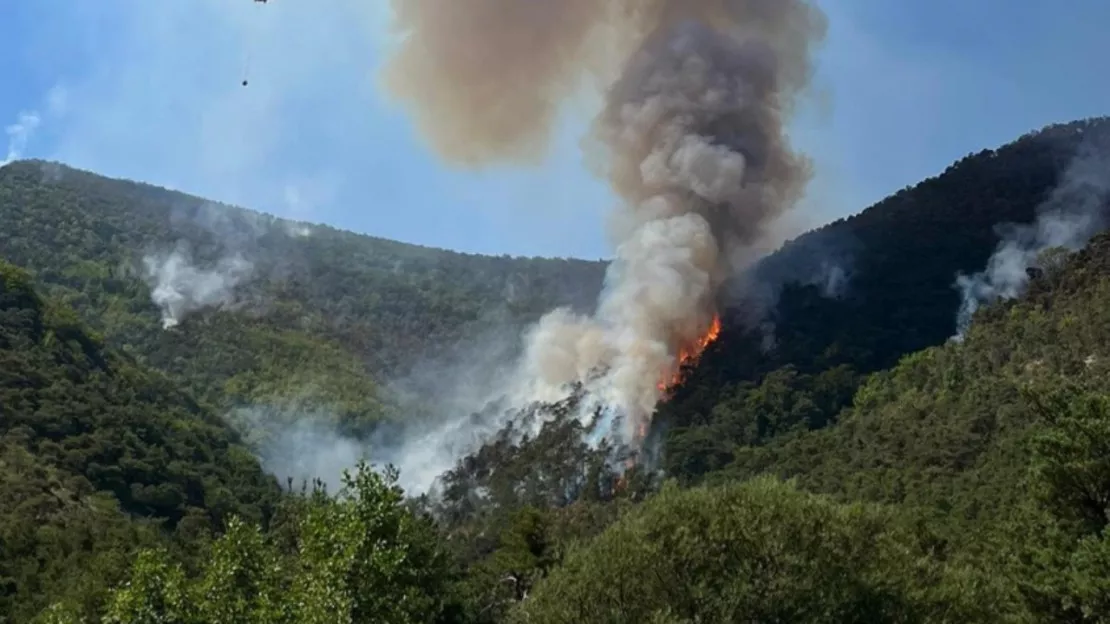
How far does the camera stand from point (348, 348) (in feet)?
597

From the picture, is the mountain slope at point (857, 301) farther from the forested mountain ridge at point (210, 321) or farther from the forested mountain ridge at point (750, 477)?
the forested mountain ridge at point (210, 321)

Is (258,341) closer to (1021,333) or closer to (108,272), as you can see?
(108,272)

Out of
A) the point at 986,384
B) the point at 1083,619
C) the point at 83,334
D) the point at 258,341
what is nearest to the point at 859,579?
the point at 1083,619

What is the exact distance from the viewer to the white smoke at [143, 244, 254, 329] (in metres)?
172

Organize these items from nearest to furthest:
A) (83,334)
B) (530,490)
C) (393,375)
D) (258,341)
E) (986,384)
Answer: (986,384) < (530,490) < (83,334) < (258,341) < (393,375)

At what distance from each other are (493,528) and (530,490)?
14239mm

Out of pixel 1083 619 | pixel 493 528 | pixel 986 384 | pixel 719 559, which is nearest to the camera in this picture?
pixel 719 559

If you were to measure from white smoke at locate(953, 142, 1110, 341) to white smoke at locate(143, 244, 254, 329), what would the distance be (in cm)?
11941

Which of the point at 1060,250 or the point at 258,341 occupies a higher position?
the point at 258,341

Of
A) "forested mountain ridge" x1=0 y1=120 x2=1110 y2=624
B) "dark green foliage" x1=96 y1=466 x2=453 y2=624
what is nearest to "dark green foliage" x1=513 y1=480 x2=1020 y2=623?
"forested mountain ridge" x1=0 y1=120 x2=1110 y2=624

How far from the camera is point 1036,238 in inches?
4523

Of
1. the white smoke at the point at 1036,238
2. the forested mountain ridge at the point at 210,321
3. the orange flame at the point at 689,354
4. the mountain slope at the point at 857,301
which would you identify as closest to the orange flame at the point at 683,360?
the orange flame at the point at 689,354

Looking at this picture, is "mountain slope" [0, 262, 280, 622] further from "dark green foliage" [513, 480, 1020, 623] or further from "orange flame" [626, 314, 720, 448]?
"orange flame" [626, 314, 720, 448]

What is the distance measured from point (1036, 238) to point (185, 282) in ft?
450
